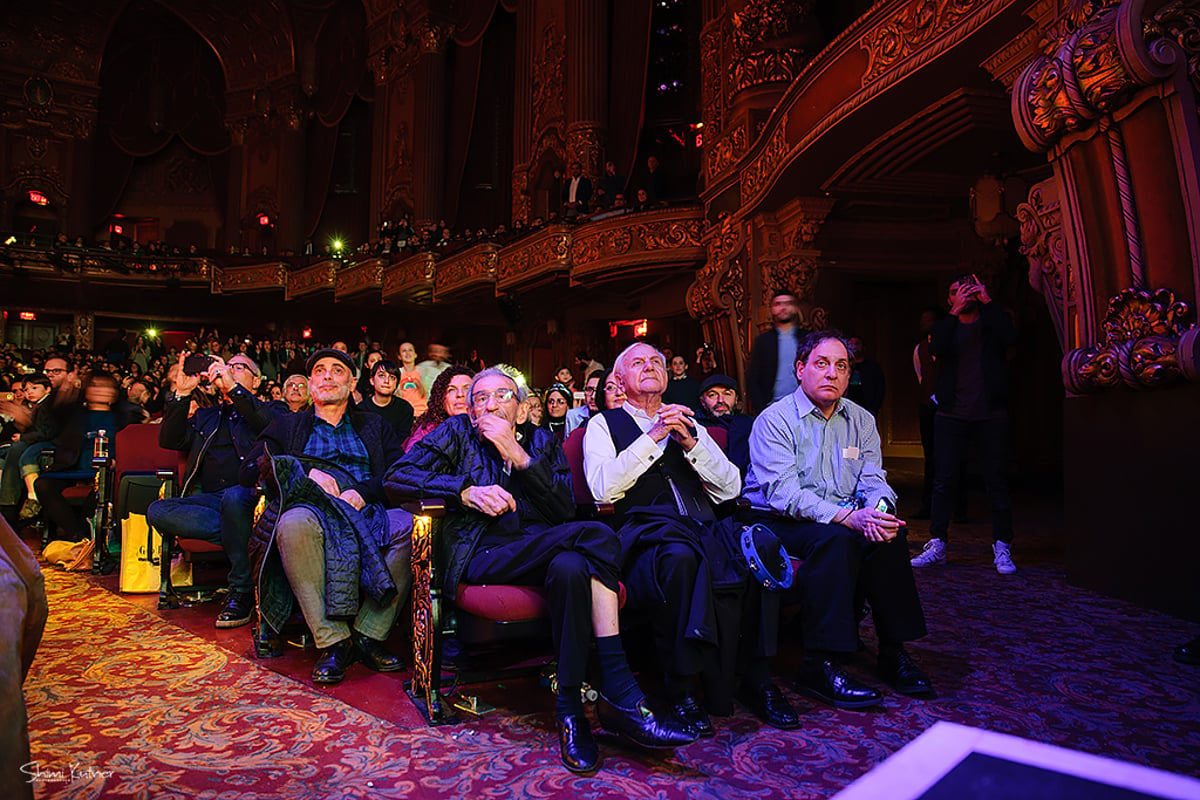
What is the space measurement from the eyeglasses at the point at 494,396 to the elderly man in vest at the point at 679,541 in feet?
1.05

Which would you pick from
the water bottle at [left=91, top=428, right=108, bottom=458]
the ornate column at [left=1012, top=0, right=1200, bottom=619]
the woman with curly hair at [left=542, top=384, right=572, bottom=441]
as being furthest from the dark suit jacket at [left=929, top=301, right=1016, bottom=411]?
the water bottle at [left=91, top=428, right=108, bottom=458]

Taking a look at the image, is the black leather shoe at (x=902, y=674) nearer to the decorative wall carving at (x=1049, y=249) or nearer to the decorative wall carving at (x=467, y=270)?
the decorative wall carving at (x=1049, y=249)

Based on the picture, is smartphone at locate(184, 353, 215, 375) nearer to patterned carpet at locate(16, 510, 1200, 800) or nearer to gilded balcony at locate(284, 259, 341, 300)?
patterned carpet at locate(16, 510, 1200, 800)

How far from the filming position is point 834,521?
2.48 meters

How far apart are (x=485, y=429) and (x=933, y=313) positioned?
4541mm

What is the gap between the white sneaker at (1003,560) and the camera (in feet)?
13.2

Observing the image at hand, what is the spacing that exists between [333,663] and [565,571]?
113cm

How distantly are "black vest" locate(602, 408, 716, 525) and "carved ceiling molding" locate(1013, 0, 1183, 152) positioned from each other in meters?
2.59

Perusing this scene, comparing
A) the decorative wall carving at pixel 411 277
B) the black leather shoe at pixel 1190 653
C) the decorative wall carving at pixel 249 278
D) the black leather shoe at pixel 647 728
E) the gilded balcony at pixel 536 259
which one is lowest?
the black leather shoe at pixel 1190 653

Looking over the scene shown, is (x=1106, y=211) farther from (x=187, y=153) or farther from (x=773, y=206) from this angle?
(x=187, y=153)

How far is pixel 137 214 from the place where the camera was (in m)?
21.6

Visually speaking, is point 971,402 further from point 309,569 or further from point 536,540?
point 309,569

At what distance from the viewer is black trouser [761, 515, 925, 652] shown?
2.33 metres

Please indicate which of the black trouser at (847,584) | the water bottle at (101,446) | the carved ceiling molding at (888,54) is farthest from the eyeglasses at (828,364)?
the water bottle at (101,446)
